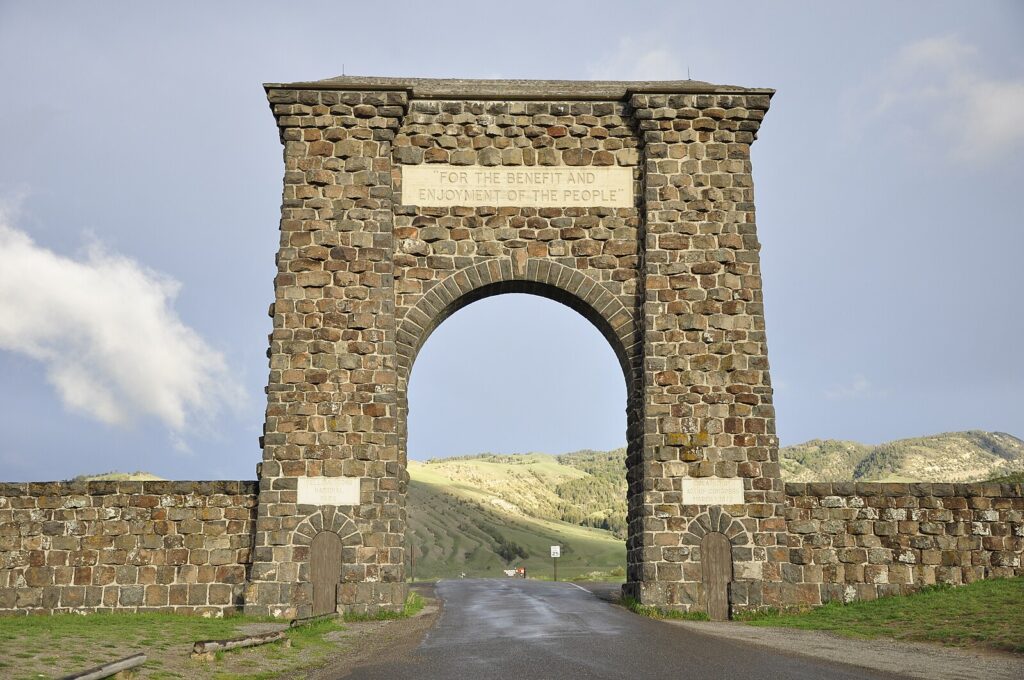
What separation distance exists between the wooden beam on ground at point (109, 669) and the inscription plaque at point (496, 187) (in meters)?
10.5

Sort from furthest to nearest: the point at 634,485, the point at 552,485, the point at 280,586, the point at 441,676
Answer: the point at 552,485
the point at 634,485
the point at 280,586
the point at 441,676

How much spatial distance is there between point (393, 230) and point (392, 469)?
4370 millimetres

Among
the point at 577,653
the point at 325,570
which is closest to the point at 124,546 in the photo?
the point at 325,570

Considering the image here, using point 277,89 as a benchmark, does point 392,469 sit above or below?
below

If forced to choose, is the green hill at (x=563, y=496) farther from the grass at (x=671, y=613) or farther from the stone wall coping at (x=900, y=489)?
the grass at (x=671, y=613)

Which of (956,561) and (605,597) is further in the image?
(605,597)

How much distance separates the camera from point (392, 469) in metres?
16.3

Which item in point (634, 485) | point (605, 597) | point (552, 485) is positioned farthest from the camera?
point (552, 485)

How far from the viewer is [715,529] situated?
53.3ft

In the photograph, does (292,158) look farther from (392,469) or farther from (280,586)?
(280,586)

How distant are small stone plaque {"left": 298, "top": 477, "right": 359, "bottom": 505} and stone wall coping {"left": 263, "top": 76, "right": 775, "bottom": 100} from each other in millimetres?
7192

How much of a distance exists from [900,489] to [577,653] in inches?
355

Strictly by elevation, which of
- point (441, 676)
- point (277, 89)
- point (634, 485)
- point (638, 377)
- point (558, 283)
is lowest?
point (441, 676)

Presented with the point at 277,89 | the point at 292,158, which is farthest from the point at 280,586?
the point at 277,89
